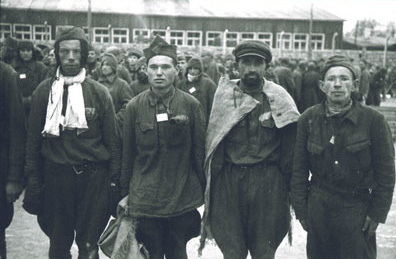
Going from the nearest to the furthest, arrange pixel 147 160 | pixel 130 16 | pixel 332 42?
pixel 147 160 < pixel 130 16 < pixel 332 42

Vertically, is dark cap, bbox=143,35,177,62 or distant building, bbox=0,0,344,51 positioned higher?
distant building, bbox=0,0,344,51

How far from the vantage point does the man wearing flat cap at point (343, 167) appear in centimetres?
331

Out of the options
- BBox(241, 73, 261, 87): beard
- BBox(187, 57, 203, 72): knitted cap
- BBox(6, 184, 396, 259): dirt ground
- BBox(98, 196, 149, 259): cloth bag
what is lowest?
BBox(6, 184, 396, 259): dirt ground

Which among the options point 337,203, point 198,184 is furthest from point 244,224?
point 337,203

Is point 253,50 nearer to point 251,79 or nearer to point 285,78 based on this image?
point 251,79

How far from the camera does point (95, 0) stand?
3997 centimetres

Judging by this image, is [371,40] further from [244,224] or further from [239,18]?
[244,224]

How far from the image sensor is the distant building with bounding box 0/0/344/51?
3806cm

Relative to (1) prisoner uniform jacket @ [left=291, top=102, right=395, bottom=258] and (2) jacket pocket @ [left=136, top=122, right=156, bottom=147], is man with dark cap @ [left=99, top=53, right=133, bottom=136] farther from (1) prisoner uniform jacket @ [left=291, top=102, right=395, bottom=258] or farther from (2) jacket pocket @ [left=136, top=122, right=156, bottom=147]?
(1) prisoner uniform jacket @ [left=291, top=102, right=395, bottom=258]

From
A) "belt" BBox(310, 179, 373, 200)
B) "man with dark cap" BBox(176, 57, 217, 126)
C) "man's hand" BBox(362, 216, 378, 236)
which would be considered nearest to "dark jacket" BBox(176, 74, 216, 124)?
"man with dark cap" BBox(176, 57, 217, 126)

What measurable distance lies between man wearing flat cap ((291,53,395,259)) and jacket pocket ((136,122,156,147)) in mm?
1057

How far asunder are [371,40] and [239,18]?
679 inches

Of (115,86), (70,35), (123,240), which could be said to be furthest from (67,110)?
(115,86)

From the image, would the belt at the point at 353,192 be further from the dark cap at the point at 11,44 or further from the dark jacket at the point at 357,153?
the dark cap at the point at 11,44
